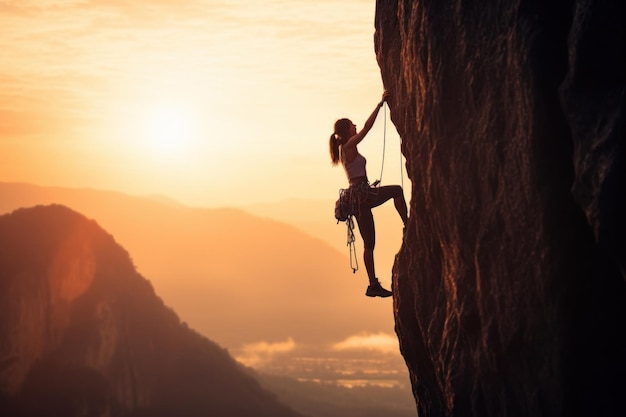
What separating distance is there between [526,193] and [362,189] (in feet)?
23.6

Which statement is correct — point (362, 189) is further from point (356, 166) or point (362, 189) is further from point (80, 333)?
point (80, 333)

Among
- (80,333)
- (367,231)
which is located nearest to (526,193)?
(367,231)

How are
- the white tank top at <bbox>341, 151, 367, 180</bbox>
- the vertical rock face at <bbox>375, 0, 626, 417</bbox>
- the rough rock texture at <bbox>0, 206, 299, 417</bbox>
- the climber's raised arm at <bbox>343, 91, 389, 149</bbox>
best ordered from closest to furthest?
the vertical rock face at <bbox>375, 0, 626, 417</bbox>, the climber's raised arm at <bbox>343, 91, 389, 149</bbox>, the white tank top at <bbox>341, 151, 367, 180</bbox>, the rough rock texture at <bbox>0, 206, 299, 417</bbox>

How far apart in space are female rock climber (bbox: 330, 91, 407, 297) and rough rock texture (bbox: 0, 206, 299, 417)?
13426 centimetres

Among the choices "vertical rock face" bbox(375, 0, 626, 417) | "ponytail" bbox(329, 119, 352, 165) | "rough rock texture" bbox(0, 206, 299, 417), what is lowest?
"vertical rock face" bbox(375, 0, 626, 417)

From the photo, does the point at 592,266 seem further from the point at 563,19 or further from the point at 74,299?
the point at 74,299

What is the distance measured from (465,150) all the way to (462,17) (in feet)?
7.73

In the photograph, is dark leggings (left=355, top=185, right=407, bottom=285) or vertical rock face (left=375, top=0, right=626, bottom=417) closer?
vertical rock face (left=375, top=0, right=626, bottom=417)

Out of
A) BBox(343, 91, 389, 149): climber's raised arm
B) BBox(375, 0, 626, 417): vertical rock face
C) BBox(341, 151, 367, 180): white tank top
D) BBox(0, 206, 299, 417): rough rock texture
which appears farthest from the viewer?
BBox(0, 206, 299, 417): rough rock texture

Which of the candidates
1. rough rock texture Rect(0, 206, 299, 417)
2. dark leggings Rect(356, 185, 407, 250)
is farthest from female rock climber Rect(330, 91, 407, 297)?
rough rock texture Rect(0, 206, 299, 417)

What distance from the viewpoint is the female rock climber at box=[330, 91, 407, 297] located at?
22875 mm

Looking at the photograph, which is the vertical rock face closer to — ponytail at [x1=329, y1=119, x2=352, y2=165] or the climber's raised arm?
the climber's raised arm

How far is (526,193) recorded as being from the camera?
1636 centimetres

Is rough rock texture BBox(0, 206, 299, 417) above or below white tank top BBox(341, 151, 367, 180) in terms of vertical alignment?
above
